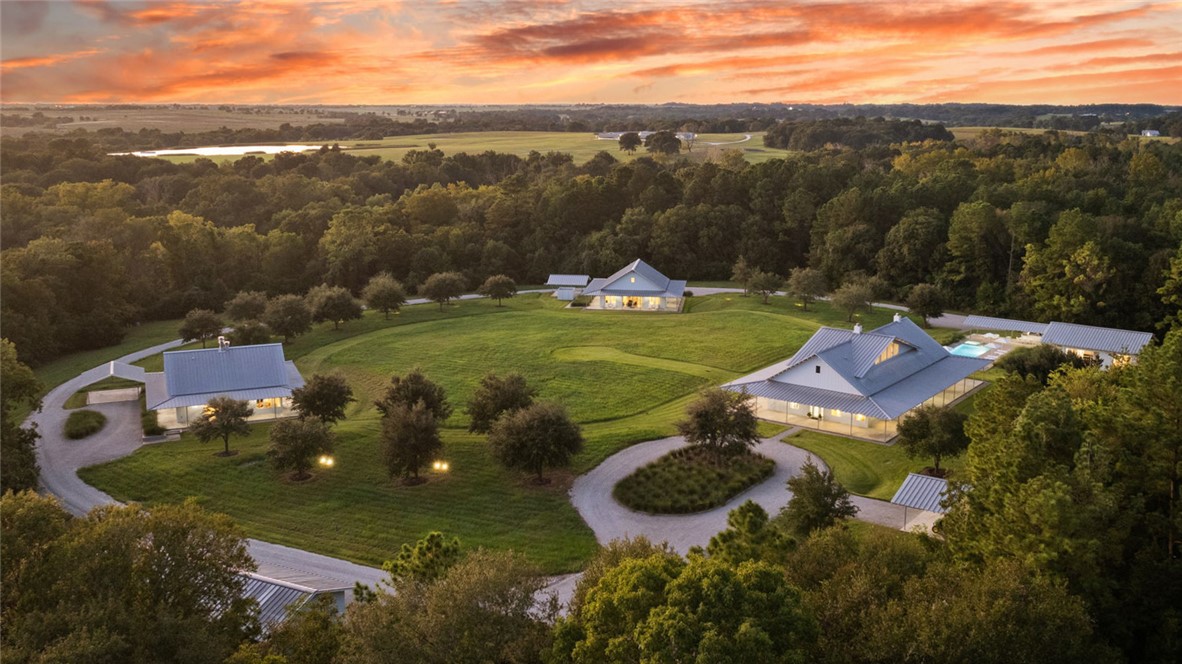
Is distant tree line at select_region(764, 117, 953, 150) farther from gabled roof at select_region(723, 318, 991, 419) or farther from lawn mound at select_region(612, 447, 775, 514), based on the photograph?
lawn mound at select_region(612, 447, 775, 514)

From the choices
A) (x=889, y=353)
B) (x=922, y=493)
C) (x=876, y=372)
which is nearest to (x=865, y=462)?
(x=922, y=493)

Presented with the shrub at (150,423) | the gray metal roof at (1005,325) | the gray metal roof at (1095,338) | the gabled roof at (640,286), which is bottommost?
the shrub at (150,423)

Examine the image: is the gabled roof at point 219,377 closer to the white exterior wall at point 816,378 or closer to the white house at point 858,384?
the white house at point 858,384

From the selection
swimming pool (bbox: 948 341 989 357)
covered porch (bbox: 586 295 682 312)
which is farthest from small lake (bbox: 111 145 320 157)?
swimming pool (bbox: 948 341 989 357)

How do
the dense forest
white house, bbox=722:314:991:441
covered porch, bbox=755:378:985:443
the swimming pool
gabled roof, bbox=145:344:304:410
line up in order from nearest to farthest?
covered porch, bbox=755:378:985:443, white house, bbox=722:314:991:441, gabled roof, bbox=145:344:304:410, the swimming pool, the dense forest

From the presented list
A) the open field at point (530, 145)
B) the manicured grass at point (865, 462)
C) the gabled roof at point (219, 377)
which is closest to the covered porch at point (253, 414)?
the gabled roof at point (219, 377)

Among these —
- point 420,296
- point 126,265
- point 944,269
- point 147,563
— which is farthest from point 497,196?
point 147,563

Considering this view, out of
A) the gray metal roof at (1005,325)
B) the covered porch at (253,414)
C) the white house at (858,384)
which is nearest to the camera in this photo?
the white house at (858,384)
